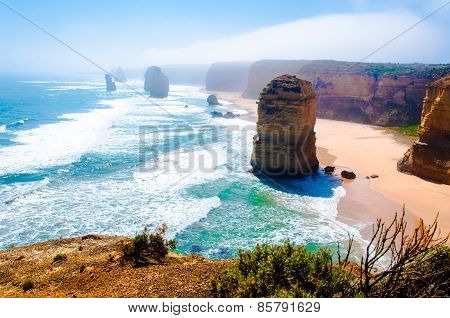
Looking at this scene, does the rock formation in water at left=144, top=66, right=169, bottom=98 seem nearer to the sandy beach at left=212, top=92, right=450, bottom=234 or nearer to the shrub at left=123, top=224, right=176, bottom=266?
the sandy beach at left=212, top=92, right=450, bottom=234

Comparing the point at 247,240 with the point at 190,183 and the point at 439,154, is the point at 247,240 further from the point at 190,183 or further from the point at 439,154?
the point at 439,154

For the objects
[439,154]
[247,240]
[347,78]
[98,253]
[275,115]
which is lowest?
[247,240]

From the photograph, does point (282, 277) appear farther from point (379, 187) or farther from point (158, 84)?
point (158, 84)

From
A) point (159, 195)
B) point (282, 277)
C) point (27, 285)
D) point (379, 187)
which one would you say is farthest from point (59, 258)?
point (379, 187)

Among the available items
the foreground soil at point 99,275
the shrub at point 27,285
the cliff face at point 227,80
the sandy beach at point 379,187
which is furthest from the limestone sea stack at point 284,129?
the cliff face at point 227,80

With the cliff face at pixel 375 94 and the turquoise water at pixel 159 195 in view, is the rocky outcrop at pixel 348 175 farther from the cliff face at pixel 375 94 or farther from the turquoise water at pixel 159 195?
the cliff face at pixel 375 94

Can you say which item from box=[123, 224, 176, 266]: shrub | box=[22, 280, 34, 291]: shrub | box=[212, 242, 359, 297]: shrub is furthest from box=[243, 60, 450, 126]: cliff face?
box=[22, 280, 34, 291]: shrub

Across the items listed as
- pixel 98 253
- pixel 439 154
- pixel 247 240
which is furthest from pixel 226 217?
pixel 439 154
